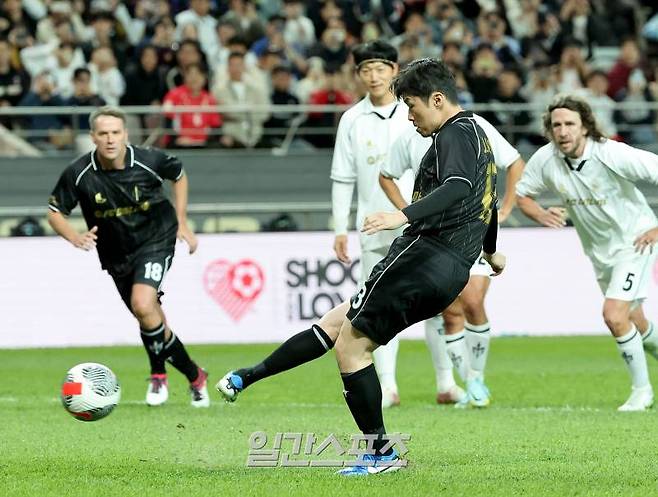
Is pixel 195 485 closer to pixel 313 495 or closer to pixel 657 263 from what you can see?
pixel 313 495

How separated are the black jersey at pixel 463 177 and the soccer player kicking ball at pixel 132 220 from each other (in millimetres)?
4134

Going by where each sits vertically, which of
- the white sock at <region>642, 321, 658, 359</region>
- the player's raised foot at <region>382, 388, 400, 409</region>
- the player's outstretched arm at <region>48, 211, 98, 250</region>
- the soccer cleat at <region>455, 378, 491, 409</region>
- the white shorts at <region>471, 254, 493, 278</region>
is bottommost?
the player's raised foot at <region>382, 388, 400, 409</region>

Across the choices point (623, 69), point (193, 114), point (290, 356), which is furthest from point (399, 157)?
point (623, 69)

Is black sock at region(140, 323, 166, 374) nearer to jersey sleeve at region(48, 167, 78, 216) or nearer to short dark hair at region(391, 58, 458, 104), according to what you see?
jersey sleeve at region(48, 167, 78, 216)

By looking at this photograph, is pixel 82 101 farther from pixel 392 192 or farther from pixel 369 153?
pixel 392 192

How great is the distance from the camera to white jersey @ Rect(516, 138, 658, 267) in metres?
10.4

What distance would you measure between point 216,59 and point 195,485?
47.4 ft

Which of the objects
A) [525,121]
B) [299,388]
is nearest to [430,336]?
[299,388]

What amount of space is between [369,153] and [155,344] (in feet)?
7.33

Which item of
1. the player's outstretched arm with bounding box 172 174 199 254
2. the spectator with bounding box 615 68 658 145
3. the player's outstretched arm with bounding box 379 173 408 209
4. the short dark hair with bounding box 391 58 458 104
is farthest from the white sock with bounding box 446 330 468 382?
the spectator with bounding box 615 68 658 145

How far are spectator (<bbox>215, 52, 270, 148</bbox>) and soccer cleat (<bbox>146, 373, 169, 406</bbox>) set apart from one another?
906 cm

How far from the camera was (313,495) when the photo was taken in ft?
21.5

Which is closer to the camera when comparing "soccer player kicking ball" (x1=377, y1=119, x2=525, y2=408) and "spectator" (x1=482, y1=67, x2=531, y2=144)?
"soccer player kicking ball" (x1=377, y1=119, x2=525, y2=408)

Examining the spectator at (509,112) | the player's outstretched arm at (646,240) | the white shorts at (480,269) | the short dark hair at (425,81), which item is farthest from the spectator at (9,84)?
the short dark hair at (425,81)
